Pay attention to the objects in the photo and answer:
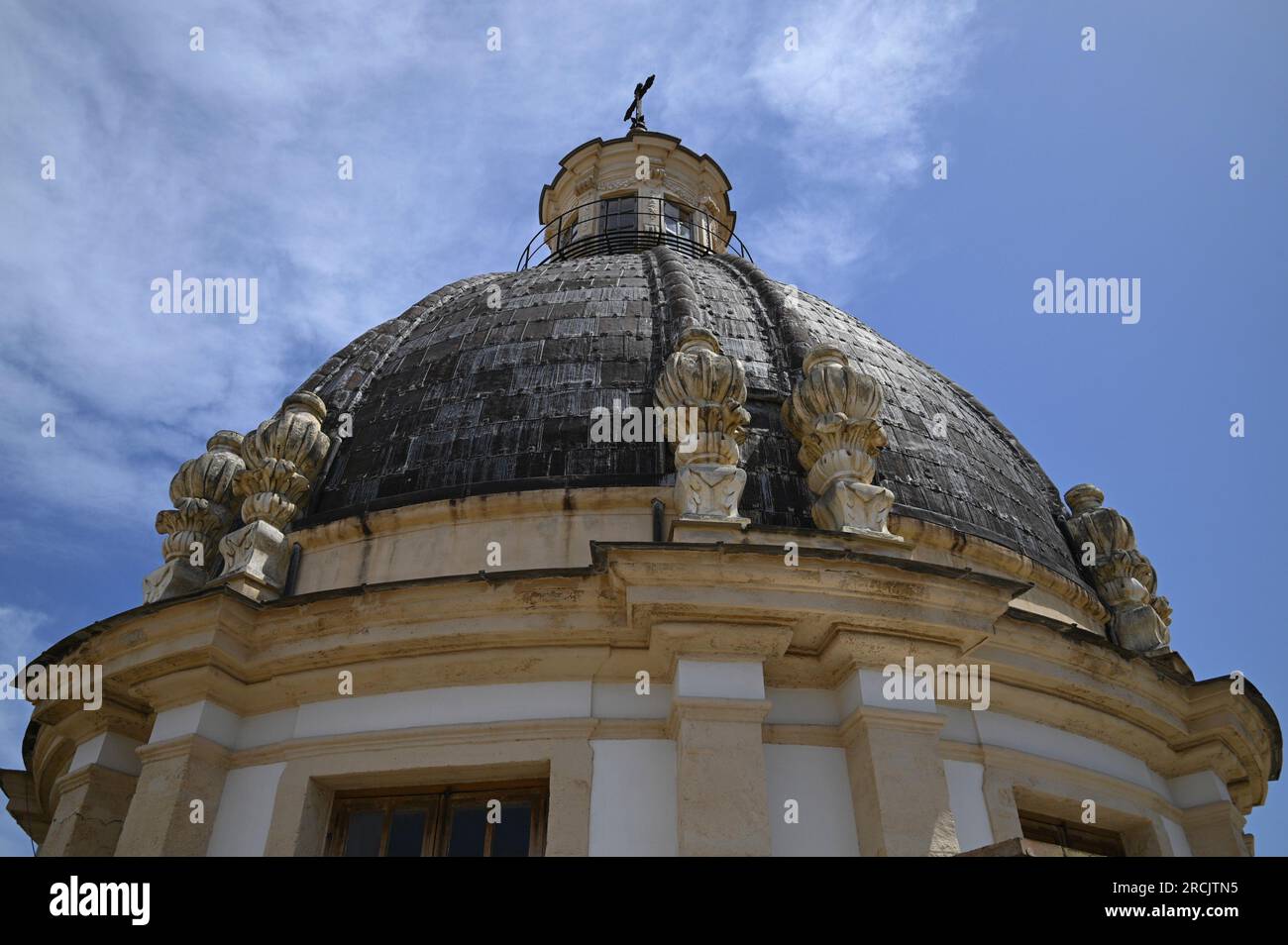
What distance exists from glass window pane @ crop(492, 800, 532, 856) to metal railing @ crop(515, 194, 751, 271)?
1615cm

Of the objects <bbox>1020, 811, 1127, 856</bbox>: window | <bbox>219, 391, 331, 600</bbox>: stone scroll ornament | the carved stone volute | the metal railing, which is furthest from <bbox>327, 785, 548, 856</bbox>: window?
the metal railing

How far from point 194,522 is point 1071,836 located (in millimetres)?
10912

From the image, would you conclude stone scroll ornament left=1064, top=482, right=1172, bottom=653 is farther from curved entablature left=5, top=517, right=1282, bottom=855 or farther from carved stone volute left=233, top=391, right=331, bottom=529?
carved stone volute left=233, top=391, right=331, bottom=529

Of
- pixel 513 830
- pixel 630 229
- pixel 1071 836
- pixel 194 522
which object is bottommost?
pixel 513 830

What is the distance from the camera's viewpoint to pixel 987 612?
1023 cm

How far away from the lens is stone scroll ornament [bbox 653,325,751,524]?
36.2 ft

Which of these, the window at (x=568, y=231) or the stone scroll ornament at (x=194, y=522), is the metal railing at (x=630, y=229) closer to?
Answer: the window at (x=568, y=231)

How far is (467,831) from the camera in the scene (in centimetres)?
979

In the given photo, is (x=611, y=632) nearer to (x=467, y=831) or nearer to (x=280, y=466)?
(x=467, y=831)

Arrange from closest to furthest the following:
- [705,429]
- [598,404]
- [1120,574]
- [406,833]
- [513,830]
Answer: [513,830] < [406,833] < [705,429] < [598,404] < [1120,574]

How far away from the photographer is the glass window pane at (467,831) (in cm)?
966

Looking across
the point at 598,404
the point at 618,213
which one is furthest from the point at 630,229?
the point at 598,404
